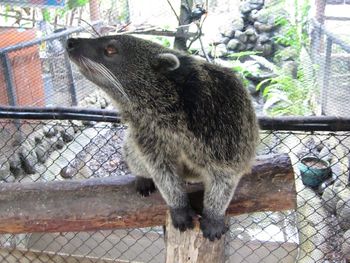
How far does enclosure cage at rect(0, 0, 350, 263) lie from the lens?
1.98 meters

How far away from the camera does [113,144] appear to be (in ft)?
17.5

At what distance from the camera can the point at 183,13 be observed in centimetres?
413

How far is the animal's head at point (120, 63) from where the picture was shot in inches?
74.1

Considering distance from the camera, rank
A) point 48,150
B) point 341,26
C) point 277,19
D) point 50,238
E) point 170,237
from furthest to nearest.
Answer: point 277,19 → point 341,26 → point 48,150 → point 50,238 → point 170,237

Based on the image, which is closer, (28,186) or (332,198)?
(28,186)

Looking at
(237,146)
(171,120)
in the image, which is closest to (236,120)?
(237,146)

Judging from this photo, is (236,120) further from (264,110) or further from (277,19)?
(277,19)

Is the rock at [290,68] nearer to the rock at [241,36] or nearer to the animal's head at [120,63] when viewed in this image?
the rock at [241,36]

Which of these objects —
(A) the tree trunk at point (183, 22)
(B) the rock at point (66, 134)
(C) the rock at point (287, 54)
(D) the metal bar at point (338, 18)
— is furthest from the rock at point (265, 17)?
(B) the rock at point (66, 134)

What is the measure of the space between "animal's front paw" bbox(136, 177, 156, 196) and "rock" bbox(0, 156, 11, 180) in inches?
91.5

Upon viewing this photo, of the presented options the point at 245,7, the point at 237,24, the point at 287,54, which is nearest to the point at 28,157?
the point at 287,54

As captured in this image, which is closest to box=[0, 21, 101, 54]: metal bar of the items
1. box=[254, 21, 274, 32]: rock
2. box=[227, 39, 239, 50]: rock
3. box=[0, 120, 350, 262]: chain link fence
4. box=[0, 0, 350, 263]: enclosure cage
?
box=[0, 0, 350, 263]: enclosure cage

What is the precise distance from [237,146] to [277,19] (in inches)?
257

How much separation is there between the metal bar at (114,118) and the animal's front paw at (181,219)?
2.18 ft
